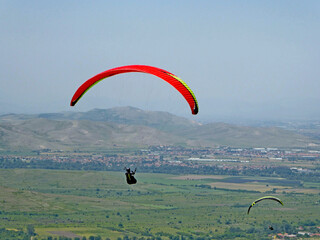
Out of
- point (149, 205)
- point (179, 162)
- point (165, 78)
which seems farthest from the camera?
point (179, 162)

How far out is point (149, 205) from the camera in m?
98.1

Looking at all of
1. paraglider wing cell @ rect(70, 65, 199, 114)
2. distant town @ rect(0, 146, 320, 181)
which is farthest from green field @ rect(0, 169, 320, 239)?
paraglider wing cell @ rect(70, 65, 199, 114)

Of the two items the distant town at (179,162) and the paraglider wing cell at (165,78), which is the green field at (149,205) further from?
the paraglider wing cell at (165,78)

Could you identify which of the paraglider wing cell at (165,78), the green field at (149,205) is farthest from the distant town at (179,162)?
the paraglider wing cell at (165,78)

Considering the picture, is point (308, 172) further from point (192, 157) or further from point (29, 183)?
point (29, 183)

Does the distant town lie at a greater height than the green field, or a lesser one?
greater

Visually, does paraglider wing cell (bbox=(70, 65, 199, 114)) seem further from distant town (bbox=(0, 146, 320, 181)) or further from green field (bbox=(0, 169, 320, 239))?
distant town (bbox=(0, 146, 320, 181))

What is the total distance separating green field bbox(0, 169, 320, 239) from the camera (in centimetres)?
7925

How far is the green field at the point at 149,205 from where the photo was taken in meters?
79.2

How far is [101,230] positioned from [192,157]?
110 m

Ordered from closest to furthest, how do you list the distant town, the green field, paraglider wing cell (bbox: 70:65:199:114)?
→ 1. paraglider wing cell (bbox: 70:65:199:114)
2. the green field
3. the distant town

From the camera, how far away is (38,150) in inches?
7618

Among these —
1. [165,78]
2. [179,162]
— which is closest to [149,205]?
[179,162]

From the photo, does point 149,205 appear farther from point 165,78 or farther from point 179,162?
point 165,78
